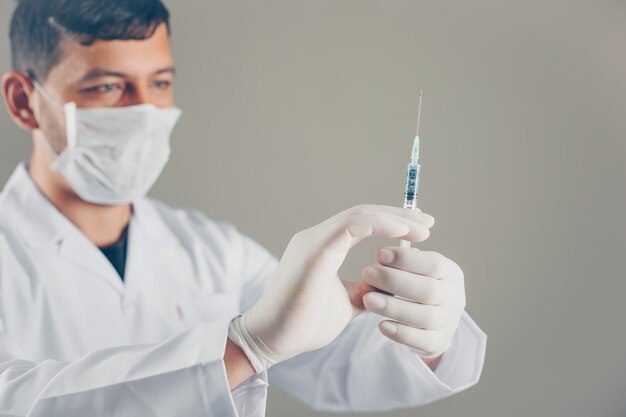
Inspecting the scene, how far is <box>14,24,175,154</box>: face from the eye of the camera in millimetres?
1328

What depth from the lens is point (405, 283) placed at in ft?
3.57

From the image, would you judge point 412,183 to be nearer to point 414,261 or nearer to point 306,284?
point 414,261

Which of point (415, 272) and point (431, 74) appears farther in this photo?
point (431, 74)

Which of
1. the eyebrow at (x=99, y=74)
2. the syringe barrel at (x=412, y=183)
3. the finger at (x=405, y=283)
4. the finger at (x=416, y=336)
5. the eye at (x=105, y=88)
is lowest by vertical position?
the finger at (x=416, y=336)

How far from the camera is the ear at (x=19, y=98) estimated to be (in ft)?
4.49

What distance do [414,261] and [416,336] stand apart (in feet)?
0.48

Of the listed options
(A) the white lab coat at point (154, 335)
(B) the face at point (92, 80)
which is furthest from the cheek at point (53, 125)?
(A) the white lab coat at point (154, 335)

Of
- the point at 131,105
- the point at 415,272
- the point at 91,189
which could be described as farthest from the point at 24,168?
the point at 415,272

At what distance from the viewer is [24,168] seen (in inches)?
55.2

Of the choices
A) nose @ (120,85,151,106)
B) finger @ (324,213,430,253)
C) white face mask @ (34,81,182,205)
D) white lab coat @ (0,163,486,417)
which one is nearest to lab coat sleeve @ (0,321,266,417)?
white lab coat @ (0,163,486,417)

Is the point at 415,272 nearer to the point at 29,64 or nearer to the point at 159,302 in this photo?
the point at 159,302

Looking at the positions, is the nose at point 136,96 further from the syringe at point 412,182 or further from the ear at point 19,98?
the syringe at point 412,182

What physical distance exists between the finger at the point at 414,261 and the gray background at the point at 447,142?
1.17ft

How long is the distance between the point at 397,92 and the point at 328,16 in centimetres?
25
